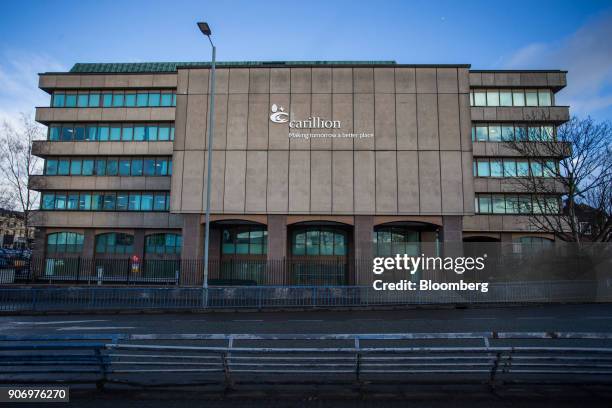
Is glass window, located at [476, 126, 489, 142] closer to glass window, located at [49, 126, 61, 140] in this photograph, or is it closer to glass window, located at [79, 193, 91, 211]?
glass window, located at [79, 193, 91, 211]

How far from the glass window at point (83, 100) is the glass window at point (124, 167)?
6.98 meters

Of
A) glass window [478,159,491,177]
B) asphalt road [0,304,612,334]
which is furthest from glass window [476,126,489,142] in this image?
asphalt road [0,304,612,334]

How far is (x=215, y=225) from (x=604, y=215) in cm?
2668

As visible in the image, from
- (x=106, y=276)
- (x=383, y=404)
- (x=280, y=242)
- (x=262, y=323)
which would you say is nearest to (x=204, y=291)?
(x=262, y=323)

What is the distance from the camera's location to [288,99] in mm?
27906

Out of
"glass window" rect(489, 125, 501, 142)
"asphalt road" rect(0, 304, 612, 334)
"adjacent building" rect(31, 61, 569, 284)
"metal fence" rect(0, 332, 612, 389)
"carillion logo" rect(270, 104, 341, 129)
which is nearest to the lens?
"metal fence" rect(0, 332, 612, 389)

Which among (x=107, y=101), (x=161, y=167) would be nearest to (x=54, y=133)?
(x=107, y=101)

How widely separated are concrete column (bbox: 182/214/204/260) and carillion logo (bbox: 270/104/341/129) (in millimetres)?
8745

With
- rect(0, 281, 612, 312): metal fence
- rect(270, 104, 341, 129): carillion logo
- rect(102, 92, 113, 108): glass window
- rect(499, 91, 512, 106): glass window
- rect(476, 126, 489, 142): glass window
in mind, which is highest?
rect(499, 91, 512, 106): glass window

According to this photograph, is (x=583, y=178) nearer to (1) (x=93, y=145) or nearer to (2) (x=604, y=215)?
(2) (x=604, y=215)

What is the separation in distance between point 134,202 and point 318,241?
19.5 metres

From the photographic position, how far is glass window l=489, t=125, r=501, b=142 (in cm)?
4019

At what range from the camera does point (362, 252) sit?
1001 inches

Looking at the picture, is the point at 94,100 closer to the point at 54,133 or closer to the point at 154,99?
the point at 54,133
